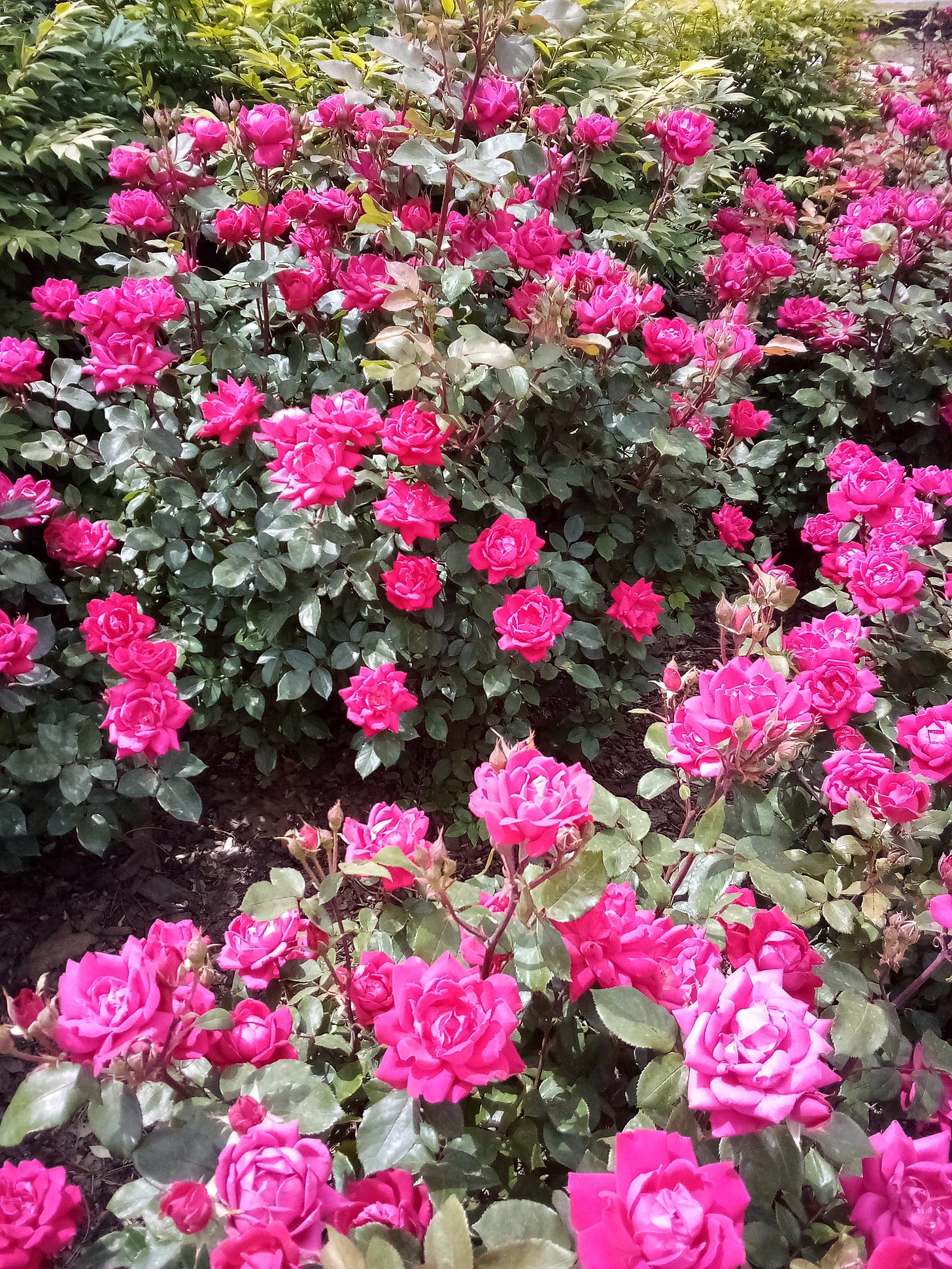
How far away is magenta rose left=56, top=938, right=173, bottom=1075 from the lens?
0.72 metres

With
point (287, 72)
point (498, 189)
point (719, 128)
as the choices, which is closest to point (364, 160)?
point (498, 189)

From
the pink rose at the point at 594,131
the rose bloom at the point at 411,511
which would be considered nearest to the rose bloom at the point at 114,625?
the rose bloom at the point at 411,511

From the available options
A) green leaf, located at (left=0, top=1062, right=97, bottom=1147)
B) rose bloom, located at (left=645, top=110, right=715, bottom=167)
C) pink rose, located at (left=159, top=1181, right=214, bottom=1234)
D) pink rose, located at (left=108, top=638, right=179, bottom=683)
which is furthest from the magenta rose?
rose bloom, located at (left=645, top=110, right=715, bottom=167)

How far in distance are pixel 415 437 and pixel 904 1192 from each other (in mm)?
1396

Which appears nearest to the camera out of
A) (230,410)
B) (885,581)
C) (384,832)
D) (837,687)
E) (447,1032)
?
(447,1032)

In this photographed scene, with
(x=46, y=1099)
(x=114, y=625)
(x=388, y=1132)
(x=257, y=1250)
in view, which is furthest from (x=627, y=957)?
(x=114, y=625)

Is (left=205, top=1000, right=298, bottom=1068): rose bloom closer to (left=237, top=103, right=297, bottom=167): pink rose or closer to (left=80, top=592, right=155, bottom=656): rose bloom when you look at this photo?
(left=80, top=592, right=155, bottom=656): rose bloom

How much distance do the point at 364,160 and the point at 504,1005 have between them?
2001mm

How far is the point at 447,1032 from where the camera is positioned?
0.72m

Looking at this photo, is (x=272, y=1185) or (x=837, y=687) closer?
(x=272, y=1185)

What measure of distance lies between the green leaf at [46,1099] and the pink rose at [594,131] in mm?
2456

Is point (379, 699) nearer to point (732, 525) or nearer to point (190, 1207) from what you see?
point (190, 1207)

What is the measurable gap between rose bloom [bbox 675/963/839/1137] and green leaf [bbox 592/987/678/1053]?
2.0 inches

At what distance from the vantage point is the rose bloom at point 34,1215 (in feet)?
2.54
